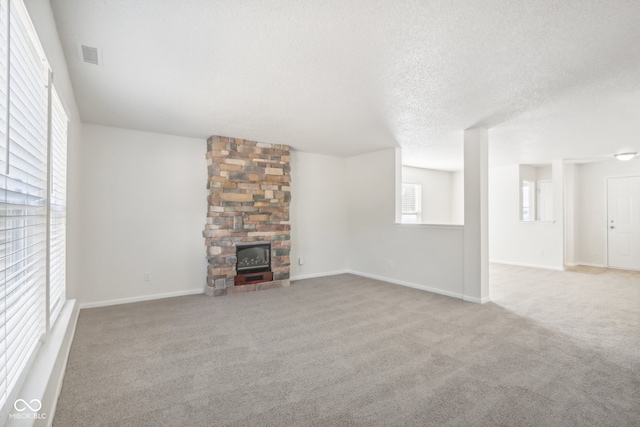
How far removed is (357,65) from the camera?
8.39 ft

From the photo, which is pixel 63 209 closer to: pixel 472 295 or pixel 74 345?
pixel 74 345

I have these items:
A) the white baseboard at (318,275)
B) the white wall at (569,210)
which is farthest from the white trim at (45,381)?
the white wall at (569,210)

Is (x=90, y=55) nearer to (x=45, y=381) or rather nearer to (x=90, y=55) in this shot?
(x=90, y=55)

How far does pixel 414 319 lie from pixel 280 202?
2.83 meters

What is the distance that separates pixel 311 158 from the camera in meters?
6.04

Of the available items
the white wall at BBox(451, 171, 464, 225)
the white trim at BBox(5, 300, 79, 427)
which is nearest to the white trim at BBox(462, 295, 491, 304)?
the white trim at BBox(5, 300, 79, 427)

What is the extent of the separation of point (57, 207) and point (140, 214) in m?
1.99

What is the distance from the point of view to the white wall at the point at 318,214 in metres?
5.88

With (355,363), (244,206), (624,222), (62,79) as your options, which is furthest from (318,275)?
(624,222)

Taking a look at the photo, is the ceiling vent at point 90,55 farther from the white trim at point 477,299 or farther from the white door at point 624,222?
the white door at point 624,222

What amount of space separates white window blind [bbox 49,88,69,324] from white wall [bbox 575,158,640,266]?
374 inches

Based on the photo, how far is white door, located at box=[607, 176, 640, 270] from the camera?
6.58 meters

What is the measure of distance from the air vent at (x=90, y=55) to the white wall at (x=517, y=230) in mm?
8116

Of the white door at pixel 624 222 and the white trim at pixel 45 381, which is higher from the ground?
the white door at pixel 624 222
